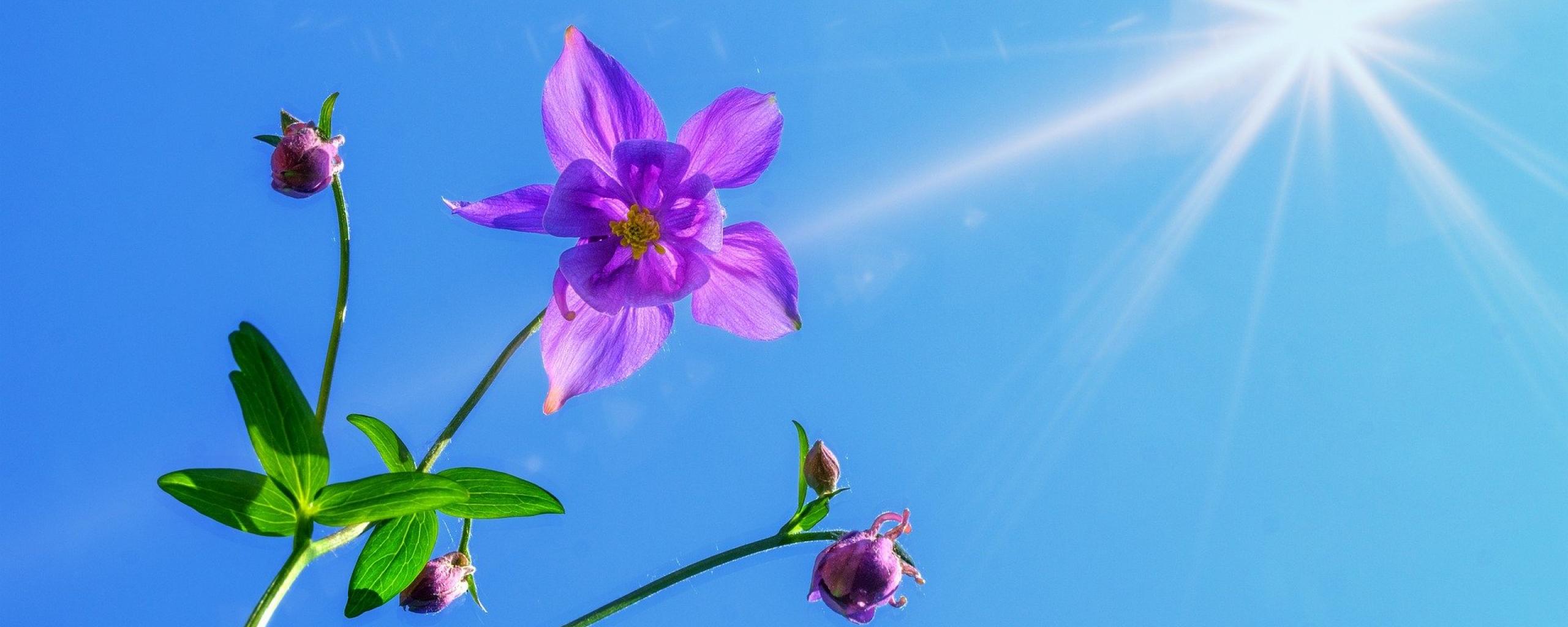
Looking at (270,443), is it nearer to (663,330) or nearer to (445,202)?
(445,202)

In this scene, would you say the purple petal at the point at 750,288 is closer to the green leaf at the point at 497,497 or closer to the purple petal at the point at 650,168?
the purple petal at the point at 650,168

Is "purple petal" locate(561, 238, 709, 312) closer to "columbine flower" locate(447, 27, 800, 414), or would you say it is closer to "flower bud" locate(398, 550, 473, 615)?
"columbine flower" locate(447, 27, 800, 414)

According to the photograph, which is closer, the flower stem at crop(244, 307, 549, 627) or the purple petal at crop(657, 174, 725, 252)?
the flower stem at crop(244, 307, 549, 627)

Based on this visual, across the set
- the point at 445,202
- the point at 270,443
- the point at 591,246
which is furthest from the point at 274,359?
the point at 591,246

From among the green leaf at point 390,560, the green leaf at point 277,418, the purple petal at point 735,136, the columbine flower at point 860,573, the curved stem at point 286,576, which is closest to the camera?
the curved stem at point 286,576

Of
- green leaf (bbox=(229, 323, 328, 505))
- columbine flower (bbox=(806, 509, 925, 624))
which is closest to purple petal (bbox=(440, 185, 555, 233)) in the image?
green leaf (bbox=(229, 323, 328, 505))

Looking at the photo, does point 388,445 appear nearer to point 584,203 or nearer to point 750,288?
point 584,203

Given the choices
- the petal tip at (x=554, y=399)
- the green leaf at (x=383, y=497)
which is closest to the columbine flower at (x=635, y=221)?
the petal tip at (x=554, y=399)
